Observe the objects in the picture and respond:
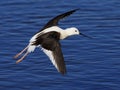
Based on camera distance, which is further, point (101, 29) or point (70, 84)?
point (101, 29)

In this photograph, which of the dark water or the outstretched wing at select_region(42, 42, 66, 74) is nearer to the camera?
the outstretched wing at select_region(42, 42, 66, 74)

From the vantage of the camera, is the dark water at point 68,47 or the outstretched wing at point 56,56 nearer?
the outstretched wing at point 56,56

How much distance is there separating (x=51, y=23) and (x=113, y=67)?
3.89m

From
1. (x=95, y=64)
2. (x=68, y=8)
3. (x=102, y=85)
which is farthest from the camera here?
(x=68, y=8)

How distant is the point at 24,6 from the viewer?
25188 mm

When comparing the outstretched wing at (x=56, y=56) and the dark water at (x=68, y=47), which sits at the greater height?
the outstretched wing at (x=56, y=56)

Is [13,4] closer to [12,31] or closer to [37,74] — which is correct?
[12,31]

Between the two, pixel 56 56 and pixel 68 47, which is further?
pixel 68 47

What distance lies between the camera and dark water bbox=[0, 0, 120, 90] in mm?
18547

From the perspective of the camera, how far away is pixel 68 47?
21.0 meters

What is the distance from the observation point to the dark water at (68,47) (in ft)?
60.8

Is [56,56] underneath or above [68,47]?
above

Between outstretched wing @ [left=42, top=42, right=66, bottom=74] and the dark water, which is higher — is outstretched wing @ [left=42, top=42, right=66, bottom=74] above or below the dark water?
above

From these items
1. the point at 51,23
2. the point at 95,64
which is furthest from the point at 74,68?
the point at 51,23
